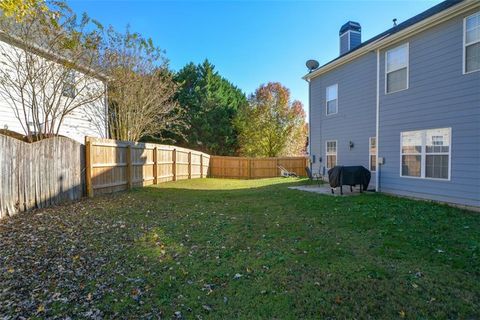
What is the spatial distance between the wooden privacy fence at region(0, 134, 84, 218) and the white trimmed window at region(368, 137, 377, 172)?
9611 mm

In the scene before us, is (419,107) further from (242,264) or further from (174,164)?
(174,164)

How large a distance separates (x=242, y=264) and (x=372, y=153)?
7990 mm

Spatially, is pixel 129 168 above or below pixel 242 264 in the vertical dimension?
above

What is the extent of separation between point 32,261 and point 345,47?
14.3 meters

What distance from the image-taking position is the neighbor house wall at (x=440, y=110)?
6.71 meters

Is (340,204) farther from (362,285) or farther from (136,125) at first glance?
(136,125)

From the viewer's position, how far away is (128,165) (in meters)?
10.3

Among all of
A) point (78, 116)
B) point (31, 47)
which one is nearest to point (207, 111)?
point (78, 116)

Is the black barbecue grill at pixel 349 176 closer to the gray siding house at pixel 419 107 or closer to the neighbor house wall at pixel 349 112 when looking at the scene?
the gray siding house at pixel 419 107

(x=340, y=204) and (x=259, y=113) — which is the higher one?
(x=259, y=113)

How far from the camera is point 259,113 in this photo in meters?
23.6

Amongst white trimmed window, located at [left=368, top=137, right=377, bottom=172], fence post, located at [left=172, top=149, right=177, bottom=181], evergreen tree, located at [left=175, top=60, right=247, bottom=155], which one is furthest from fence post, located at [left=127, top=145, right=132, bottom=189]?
evergreen tree, located at [left=175, top=60, right=247, bottom=155]

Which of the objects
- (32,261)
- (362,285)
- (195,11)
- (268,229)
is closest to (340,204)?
(268,229)

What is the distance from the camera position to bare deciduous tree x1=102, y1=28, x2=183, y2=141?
12.6 m
